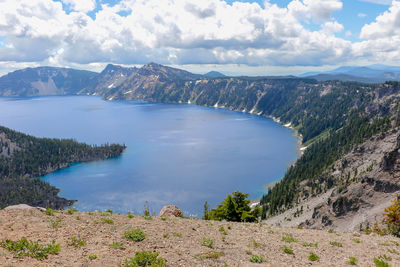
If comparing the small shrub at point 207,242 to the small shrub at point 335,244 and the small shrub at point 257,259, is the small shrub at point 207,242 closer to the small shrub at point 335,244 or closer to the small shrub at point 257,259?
the small shrub at point 257,259

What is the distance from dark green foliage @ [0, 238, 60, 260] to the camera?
64.2 ft

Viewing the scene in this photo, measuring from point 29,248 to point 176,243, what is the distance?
12117 millimetres

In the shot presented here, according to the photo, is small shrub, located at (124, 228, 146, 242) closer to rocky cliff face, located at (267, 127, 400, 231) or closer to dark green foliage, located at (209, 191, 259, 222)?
dark green foliage, located at (209, 191, 259, 222)

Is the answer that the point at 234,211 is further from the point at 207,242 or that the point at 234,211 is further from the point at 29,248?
the point at 29,248

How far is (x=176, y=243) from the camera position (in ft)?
82.1

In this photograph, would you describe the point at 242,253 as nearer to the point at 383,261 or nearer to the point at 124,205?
the point at 383,261

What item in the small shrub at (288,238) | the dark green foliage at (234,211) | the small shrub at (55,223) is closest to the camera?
the small shrub at (55,223)

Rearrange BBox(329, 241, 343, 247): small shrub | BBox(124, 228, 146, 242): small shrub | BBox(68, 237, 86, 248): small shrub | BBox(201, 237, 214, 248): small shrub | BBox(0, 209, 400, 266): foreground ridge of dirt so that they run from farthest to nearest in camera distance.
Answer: BBox(329, 241, 343, 247): small shrub → BBox(201, 237, 214, 248): small shrub → BBox(124, 228, 146, 242): small shrub → BBox(68, 237, 86, 248): small shrub → BBox(0, 209, 400, 266): foreground ridge of dirt

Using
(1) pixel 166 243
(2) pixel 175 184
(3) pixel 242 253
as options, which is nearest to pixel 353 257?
(3) pixel 242 253

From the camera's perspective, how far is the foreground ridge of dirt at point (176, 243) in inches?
837

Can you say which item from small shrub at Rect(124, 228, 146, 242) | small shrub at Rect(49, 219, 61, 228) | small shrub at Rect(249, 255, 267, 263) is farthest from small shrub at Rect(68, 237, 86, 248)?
small shrub at Rect(249, 255, 267, 263)

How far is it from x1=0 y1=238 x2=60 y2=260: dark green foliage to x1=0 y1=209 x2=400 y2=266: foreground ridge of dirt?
44 centimetres

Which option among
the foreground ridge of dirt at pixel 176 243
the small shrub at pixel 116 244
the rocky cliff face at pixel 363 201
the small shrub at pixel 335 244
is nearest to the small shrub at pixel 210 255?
the foreground ridge of dirt at pixel 176 243

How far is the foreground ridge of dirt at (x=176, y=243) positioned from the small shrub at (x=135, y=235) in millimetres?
489
